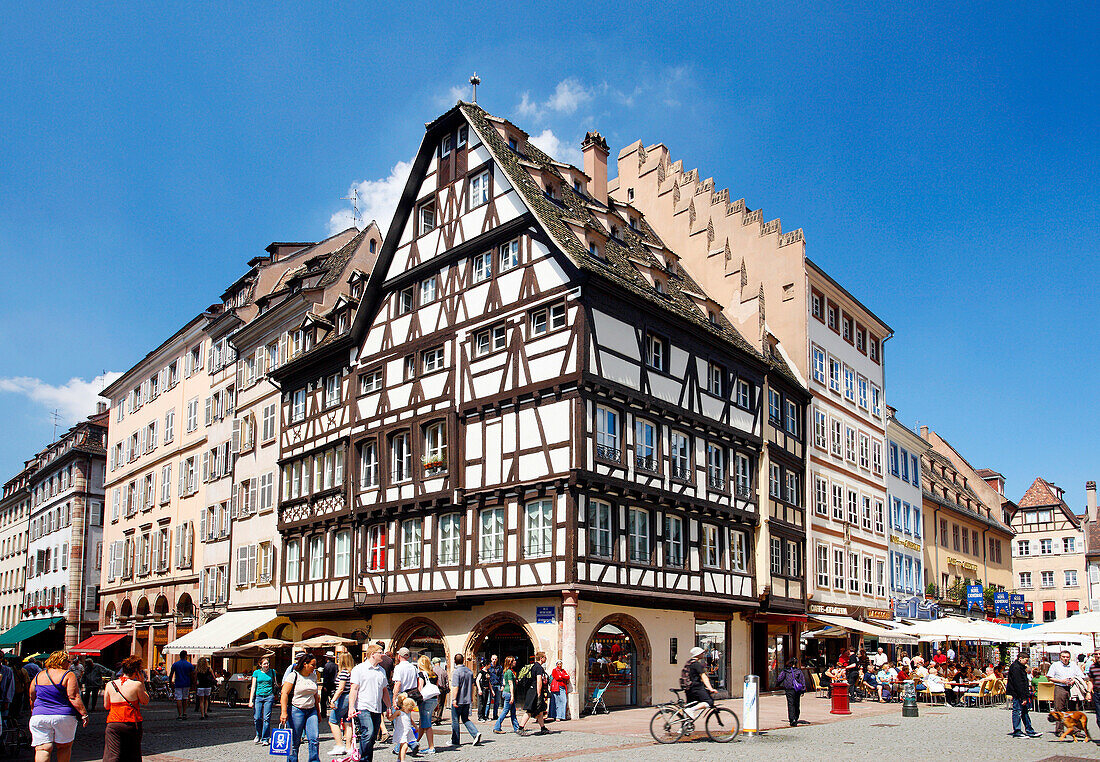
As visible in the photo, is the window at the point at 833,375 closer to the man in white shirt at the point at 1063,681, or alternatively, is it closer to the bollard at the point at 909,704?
the bollard at the point at 909,704

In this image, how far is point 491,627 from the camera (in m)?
27.5

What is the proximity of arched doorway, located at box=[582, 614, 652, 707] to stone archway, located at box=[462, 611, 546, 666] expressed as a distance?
1588 millimetres

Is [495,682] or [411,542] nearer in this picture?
[495,682]

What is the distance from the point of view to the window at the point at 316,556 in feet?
111

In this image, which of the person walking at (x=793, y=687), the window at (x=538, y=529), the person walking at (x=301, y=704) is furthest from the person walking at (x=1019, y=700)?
the person walking at (x=301, y=704)

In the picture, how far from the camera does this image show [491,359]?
93.8 ft

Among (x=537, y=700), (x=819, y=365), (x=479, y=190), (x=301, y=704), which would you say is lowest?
(x=537, y=700)

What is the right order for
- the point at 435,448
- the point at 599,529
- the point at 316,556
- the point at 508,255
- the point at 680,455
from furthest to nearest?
the point at 316,556 < the point at 435,448 < the point at 680,455 < the point at 508,255 < the point at 599,529

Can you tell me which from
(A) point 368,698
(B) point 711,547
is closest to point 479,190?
(B) point 711,547

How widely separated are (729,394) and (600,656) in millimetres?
9683

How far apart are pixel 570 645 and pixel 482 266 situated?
11.1 m

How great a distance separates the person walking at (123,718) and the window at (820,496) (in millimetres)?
28724

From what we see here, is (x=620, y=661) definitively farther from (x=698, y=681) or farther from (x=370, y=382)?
(x=370, y=382)

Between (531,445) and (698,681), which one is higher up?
(531,445)
